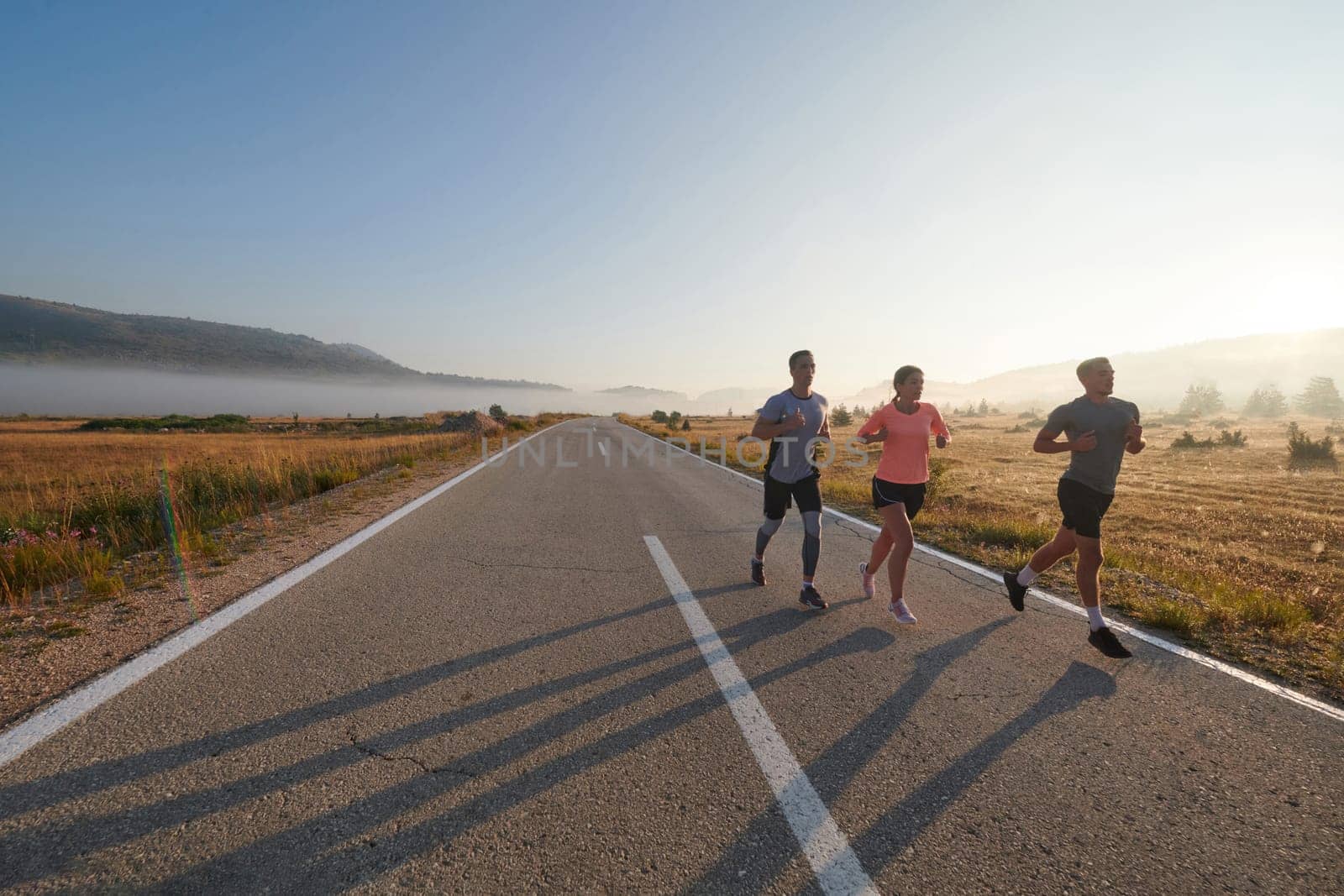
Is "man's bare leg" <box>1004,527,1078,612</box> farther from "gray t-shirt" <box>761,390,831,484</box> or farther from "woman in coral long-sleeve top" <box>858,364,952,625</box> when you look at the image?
"gray t-shirt" <box>761,390,831,484</box>

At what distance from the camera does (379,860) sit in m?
1.75

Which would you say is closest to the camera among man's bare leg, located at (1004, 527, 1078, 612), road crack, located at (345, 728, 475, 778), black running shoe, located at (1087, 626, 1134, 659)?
road crack, located at (345, 728, 475, 778)

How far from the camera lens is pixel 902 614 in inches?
157

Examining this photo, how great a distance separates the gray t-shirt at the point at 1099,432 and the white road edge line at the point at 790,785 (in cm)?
284

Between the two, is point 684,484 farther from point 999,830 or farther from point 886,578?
point 999,830

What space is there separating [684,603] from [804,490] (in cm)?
141

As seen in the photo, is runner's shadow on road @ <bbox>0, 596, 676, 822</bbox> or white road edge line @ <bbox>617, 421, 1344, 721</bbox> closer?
runner's shadow on road @ <bbox>0, 596, 676, 822</bbox>

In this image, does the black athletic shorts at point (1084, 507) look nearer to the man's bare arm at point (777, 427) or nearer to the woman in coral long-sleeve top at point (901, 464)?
the woman in coral long-sleeve top at point (901, 464)

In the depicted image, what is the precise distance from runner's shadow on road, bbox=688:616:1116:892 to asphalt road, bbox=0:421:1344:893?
0.01 meters

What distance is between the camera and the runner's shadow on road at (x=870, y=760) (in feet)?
5.82

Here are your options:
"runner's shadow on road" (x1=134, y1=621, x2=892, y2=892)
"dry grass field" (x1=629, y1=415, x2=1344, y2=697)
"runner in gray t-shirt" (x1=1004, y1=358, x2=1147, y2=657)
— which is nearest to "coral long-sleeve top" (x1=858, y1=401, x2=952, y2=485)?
"runner in gray t-shirt" (x1=1004, y1=358, x2=1147, y2=657)

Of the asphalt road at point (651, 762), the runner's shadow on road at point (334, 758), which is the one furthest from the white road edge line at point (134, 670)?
the runner's shadow on road at point (334, 758)

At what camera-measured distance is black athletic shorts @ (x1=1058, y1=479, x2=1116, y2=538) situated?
3.80 meters

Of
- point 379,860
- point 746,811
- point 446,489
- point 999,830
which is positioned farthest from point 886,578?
point 446,489
